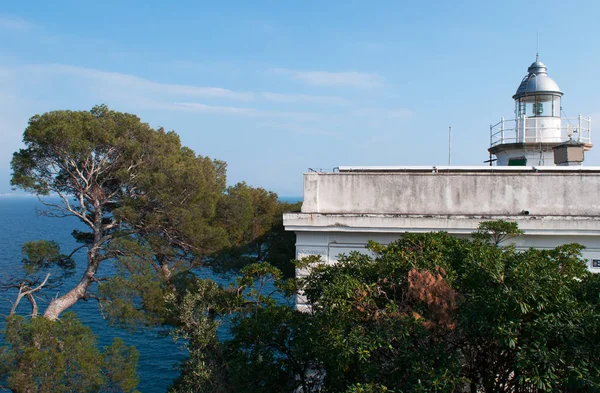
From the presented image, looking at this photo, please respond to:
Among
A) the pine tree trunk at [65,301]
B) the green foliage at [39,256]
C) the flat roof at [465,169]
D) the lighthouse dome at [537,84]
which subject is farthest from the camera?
the lighthouse dome at [537,84]

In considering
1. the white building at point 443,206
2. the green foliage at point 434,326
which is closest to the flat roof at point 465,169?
the white building at point 443,206

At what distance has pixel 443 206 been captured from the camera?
1179 cm

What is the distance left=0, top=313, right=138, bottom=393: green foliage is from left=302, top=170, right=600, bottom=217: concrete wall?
5587mm

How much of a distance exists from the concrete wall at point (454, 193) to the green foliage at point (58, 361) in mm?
5587

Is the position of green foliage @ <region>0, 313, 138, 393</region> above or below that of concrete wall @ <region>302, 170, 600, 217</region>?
below

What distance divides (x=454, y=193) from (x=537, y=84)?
9559mm

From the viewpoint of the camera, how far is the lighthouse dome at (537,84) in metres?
18.7

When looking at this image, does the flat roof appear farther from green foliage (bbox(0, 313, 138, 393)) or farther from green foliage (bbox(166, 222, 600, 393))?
green foliage (bbox(0, 313, 138, 393))

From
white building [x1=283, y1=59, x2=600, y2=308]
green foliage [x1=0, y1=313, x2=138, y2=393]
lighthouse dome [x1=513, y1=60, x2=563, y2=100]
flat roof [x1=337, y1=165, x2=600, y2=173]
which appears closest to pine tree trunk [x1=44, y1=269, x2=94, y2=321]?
green foliage [x1=0, y1=313, x2=138, y2=393]

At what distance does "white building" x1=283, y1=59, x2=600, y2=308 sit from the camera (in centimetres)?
1110

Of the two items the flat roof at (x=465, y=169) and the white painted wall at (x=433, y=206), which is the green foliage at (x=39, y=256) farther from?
the flat roof at (x=465, y=169)

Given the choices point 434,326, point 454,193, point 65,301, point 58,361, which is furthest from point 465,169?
point 65,301

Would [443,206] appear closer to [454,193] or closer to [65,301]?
[454,193]

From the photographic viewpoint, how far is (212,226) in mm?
16000
